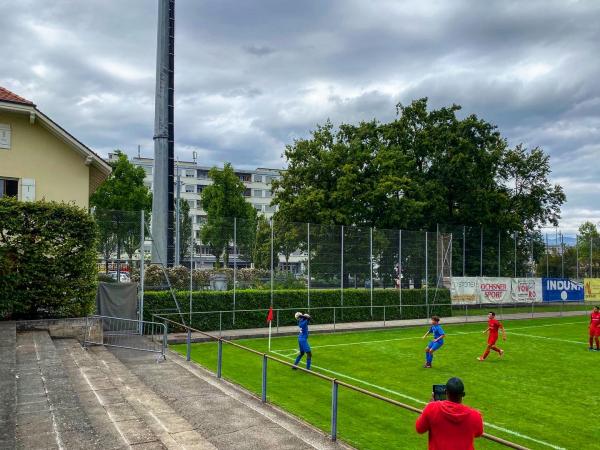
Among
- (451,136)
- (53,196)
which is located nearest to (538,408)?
(53,196)

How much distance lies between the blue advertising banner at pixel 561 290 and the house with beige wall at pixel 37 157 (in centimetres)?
3050

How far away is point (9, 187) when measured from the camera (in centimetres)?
2225

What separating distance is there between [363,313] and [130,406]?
69.9ft

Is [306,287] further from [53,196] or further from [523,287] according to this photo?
[523,287]

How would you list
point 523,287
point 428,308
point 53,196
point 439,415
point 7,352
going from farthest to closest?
point 523,287, point 428,308, point 53,196, point 7,352, point 439,415

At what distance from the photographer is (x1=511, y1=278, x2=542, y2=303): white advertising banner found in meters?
36.4

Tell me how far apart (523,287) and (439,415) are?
3435 cm

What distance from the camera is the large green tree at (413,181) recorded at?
3706 centimetres

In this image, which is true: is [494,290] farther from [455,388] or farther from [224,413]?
[455,388]

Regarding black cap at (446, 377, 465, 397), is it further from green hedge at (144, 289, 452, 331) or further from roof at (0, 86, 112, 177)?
roof at (0, 86, 112, 177)

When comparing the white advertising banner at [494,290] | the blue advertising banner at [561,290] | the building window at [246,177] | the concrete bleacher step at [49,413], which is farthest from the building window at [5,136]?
the building window at [246,177]

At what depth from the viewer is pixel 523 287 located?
36.8 metres

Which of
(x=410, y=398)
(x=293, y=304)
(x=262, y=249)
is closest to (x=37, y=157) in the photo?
(x=262, y=249)

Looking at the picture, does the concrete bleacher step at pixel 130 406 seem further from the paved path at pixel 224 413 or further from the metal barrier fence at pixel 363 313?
the metal barrier fence at pixel 363 313
